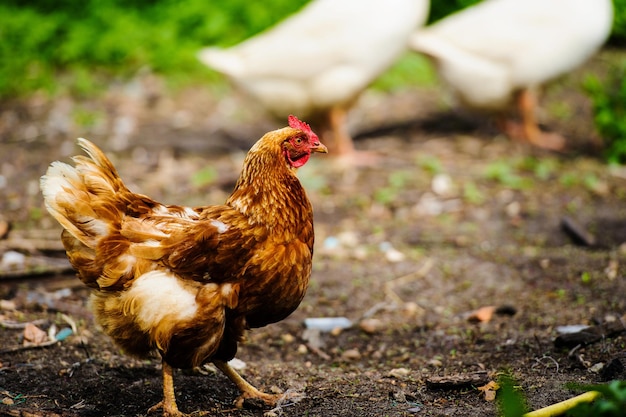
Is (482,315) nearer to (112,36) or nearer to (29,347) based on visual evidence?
(29,347)

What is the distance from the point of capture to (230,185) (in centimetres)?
608

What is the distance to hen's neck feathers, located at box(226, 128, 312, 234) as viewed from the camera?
3045 millimetres

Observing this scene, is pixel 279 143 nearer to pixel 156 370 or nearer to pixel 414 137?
pixel 156 370

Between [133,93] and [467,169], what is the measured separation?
Answer: 4.02 m

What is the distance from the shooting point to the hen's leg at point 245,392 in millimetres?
3111

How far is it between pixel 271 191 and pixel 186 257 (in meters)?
0.46

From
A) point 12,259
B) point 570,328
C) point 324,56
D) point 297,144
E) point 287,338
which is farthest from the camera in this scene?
point 324,56

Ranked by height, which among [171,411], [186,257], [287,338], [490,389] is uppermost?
[186,257]

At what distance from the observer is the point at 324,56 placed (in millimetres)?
6133

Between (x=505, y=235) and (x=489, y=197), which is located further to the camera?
(x=489, y=197)

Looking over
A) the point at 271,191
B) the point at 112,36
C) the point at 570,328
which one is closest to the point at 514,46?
the point at 570,328

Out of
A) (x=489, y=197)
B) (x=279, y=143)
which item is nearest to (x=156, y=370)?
(x=279, y=143)

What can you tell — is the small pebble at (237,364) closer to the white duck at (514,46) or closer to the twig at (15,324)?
the twig at (15,324)

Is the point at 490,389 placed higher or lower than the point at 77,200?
lower
